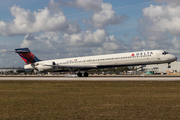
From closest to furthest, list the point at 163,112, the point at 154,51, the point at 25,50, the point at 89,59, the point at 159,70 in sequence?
the point at 163,112, the point at 154,51, the point at 89,59, the point at 25,50, the point at 159,70

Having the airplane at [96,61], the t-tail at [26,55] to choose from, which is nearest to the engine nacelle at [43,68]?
the airplane at [96,61]

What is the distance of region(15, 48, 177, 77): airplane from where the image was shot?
150ft

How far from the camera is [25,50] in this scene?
58.6 meters

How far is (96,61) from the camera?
50.5 meters

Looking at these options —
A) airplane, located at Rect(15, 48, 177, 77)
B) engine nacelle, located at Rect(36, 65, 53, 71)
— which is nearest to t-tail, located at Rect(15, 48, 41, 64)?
airplane, located at Rect(15, 48, 177, 77)

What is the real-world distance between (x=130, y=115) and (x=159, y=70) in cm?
14410

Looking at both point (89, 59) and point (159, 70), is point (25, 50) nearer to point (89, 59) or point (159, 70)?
point (89, 59)

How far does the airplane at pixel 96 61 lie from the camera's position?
4584 centimetres

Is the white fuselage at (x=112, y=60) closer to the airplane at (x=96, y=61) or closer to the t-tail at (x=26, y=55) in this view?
the airplane at (x=96, y=61)

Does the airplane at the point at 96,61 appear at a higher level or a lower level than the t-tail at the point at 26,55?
lower

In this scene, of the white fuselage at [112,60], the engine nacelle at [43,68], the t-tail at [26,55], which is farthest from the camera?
the t-tail at [26,55]

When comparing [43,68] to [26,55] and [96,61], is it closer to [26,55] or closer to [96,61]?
[26,55]

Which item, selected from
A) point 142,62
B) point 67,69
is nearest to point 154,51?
point 142,62

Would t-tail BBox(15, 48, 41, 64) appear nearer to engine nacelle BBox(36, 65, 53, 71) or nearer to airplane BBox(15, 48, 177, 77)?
airplane BBox(15, 48, 177, 77)
